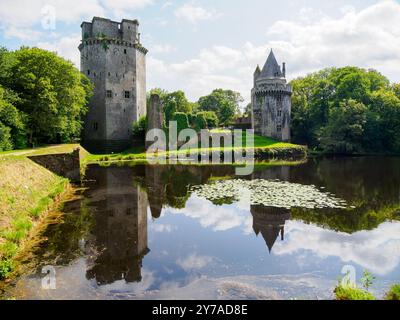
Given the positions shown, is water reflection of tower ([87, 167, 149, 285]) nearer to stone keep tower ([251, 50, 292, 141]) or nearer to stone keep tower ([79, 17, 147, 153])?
stone keep tower ([79, 17, 147, 153])

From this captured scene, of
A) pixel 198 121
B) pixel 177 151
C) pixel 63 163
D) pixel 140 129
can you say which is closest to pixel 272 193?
pixel 63 163

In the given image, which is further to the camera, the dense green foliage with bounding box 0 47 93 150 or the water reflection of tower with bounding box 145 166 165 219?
the dense green foliage with bounding box 0 47 93 150

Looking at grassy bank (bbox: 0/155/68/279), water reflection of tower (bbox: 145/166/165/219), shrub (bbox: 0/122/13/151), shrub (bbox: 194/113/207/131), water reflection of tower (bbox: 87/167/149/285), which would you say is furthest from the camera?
shrub (bbox: 194/113/207/131)

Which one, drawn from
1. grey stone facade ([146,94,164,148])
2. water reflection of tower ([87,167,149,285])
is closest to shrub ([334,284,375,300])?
water reflection of tower ([87,167,149,285])

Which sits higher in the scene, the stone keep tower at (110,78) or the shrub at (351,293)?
the stone keep tower at (110,78)

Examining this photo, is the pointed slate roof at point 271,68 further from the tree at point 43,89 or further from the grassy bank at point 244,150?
the tree at point 43,89

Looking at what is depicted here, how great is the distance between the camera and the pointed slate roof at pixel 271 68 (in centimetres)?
5734

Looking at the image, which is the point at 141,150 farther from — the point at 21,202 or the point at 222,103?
the point at 222,103

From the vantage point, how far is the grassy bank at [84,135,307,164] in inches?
1596

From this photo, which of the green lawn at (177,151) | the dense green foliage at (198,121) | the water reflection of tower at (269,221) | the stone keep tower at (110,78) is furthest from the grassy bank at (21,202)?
the dense green foliage at (198,121)

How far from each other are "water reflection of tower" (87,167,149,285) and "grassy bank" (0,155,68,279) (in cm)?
214

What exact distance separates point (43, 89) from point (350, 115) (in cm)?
4284

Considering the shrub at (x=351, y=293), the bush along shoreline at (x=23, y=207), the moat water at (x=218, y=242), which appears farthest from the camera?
the bush along shoreline at (x=23, y=207)
